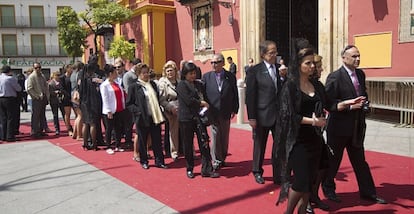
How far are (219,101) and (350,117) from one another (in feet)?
6.85

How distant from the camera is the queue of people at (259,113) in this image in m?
3.40

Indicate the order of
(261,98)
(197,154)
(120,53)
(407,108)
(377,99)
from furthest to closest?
(120,53), (377,99), (407,108), (197,154), (261,98)

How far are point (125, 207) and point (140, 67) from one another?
2620 millimetres

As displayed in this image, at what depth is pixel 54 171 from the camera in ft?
19.9

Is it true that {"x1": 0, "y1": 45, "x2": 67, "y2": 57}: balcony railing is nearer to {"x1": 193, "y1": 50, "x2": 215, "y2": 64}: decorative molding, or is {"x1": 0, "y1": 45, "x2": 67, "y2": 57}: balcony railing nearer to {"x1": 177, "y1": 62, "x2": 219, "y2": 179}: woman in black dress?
{"x1": 193, "y1": 50, "x2": 215, "y2": 64}: decorative molding

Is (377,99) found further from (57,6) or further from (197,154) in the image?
A: (57,6)

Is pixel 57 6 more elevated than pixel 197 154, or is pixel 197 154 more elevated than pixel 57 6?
pixel 57 6

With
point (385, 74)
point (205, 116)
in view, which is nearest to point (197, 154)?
point (205, 116)

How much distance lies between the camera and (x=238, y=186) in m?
5.01

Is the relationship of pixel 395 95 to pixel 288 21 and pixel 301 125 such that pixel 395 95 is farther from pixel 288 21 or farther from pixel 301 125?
pixel 301 125

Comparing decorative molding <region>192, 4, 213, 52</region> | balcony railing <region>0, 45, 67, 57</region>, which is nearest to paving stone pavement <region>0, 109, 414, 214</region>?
decorative molding <region>192, 4, 213, 52</region>

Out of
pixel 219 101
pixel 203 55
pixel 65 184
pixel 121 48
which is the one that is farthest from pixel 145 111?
pixel 121 48

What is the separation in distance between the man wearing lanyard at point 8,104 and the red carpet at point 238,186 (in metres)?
3.13

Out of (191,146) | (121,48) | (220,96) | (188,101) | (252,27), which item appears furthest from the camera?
(121,48)
